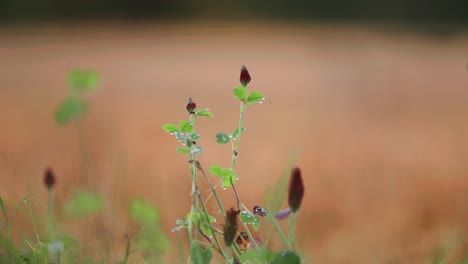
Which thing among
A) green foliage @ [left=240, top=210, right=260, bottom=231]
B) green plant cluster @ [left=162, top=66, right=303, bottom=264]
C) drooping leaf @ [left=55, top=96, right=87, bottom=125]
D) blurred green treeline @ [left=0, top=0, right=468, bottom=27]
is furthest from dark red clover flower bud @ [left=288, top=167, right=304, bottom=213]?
blurred green treeline @ [left=0, top=0, right=468, bottom=27]

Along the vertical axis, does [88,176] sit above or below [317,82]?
above

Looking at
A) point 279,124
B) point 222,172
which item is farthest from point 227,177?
point 279,124

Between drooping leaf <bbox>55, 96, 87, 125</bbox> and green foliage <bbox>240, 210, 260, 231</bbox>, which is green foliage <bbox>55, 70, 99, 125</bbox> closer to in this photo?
drooping leaf <bbox>55, 96, 87, 125</bbox>

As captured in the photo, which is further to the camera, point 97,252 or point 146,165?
point 146,165

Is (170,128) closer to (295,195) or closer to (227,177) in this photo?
(227,177)

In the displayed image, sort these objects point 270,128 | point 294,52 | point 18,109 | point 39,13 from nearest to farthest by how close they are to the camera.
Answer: point 270,128 < point 18,109 < point 294,52 < point 39,13

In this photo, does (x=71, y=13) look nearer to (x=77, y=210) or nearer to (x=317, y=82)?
(x=317, y=82)

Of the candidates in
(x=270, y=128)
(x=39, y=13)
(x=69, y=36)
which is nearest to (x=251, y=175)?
(x=270, y=128)

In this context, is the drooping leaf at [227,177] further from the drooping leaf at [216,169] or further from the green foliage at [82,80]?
the green foliage at [82,80]

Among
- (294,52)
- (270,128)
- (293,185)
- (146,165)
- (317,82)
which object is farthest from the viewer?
(294,52)
